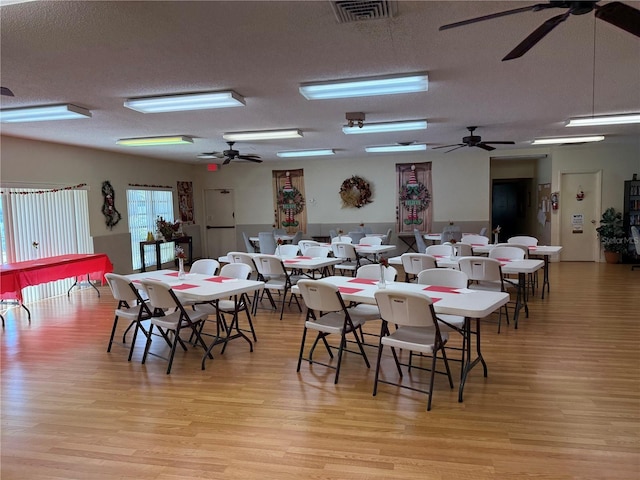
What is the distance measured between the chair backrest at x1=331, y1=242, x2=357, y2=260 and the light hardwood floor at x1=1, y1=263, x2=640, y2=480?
2566 mm

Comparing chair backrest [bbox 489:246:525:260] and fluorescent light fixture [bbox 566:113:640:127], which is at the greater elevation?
fluorescent light fixture [bbox 566:113:640:127]

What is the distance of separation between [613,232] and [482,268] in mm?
6004

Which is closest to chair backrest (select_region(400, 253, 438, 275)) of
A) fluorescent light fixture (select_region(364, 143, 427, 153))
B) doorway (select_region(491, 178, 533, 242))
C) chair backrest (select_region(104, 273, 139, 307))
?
chair backrest (select_region(104, 273, 139, 307))

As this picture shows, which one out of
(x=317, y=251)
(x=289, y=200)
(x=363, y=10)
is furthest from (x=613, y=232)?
(x=363, y=10)

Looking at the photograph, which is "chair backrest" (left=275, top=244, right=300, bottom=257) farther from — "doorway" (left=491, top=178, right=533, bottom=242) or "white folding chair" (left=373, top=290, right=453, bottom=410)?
"doorway" (left=491, top=178, right=533, bottom=242)

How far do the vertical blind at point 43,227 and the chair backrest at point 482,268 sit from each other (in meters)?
6.49

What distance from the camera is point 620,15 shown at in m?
2.13

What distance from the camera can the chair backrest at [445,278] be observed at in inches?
154

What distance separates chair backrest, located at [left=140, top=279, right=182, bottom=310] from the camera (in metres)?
3.84

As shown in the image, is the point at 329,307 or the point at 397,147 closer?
the point at 329,307

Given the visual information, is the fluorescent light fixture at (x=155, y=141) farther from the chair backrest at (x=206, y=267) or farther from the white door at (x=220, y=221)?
the white door at (x=220, y=221)

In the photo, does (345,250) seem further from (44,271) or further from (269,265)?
(44,271)

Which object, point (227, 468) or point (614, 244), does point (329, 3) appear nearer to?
point (227, 468)

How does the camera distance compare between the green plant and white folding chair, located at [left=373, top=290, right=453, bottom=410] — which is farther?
the green plant
